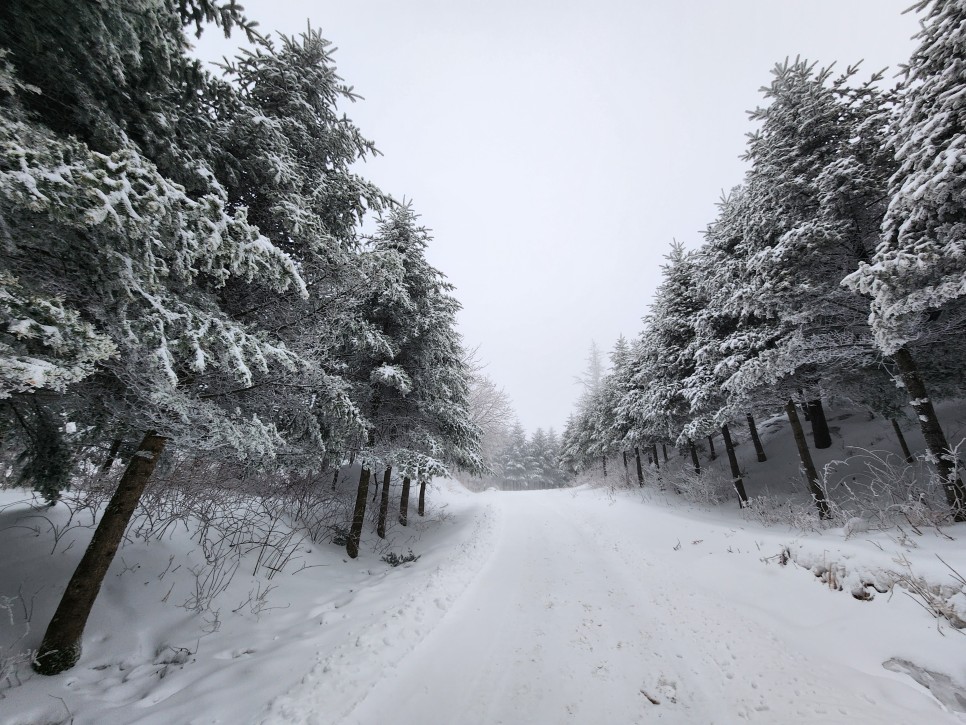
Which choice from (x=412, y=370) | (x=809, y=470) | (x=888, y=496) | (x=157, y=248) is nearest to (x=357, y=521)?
(x=412, y=370)

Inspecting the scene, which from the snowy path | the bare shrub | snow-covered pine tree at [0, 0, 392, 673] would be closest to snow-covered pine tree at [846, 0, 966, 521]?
the bare shrub

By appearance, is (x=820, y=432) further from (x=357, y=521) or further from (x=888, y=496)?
(x=357, y=521)

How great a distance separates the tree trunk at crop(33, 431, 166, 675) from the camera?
146 inches

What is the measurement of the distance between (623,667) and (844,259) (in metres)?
10.1

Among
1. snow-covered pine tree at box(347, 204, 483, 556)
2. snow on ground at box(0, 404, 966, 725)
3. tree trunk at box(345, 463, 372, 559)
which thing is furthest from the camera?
snow-covered pine tree at box(347, 204, 483, 556)

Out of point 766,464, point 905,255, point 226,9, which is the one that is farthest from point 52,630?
point 766,464

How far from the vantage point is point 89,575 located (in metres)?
3.99

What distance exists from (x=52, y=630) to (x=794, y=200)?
15.0 metres

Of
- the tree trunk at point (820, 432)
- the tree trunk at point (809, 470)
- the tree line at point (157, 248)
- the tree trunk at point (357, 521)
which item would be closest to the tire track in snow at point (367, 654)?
the tree trunk at point (357, 521)

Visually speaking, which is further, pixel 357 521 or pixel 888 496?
pixel 357 521

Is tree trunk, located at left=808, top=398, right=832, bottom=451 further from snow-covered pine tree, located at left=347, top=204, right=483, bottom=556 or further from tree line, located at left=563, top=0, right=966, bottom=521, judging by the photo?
snow-covered pine tree, located at left=347, top=204, right=483, bottom=556

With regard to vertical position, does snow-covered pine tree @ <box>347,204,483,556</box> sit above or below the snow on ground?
above

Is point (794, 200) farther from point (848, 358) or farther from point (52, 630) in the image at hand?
point (52, 630)

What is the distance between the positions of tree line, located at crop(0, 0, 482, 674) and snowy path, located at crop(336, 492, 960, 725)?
360 cm
